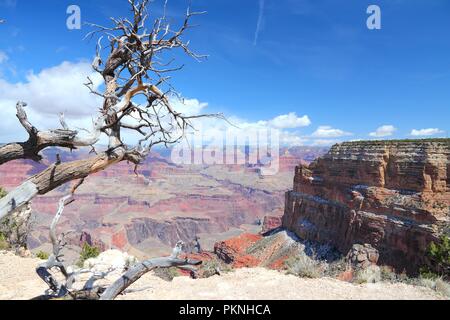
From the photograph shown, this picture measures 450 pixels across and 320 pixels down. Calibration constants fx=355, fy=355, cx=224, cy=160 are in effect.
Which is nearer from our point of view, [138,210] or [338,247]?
[338,247]

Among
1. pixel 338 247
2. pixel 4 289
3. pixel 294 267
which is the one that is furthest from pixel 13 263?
pixel 338 247

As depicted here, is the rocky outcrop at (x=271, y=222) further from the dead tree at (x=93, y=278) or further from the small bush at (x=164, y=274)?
the dead tree at (x=93, y=278)

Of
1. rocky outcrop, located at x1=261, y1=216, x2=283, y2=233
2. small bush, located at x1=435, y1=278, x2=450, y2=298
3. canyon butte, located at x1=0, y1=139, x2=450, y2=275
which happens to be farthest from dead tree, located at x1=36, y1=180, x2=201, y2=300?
rocky outcrop, located at x1=261, y1=216, x2=283, y2=233

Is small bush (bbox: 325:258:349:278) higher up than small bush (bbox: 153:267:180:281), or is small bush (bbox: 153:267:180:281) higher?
small bush (bbox: 153:267:180:281)

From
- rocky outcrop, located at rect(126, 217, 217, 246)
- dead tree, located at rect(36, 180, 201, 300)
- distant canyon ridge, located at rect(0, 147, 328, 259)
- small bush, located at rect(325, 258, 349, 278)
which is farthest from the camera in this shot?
rocky outcrop, located at rect(126, 217, 217, 246)

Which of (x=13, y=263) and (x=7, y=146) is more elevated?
(x=7, y=146)

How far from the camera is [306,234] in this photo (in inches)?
1770

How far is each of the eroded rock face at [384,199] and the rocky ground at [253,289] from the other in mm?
21758

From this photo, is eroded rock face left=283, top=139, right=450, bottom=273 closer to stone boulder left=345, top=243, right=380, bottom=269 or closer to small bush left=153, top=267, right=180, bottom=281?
stone boulder left=345, top=243, right=380, bottom=269

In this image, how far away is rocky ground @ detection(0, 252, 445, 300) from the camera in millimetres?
7891

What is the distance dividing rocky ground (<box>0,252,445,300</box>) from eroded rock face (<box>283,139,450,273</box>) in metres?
21.8
